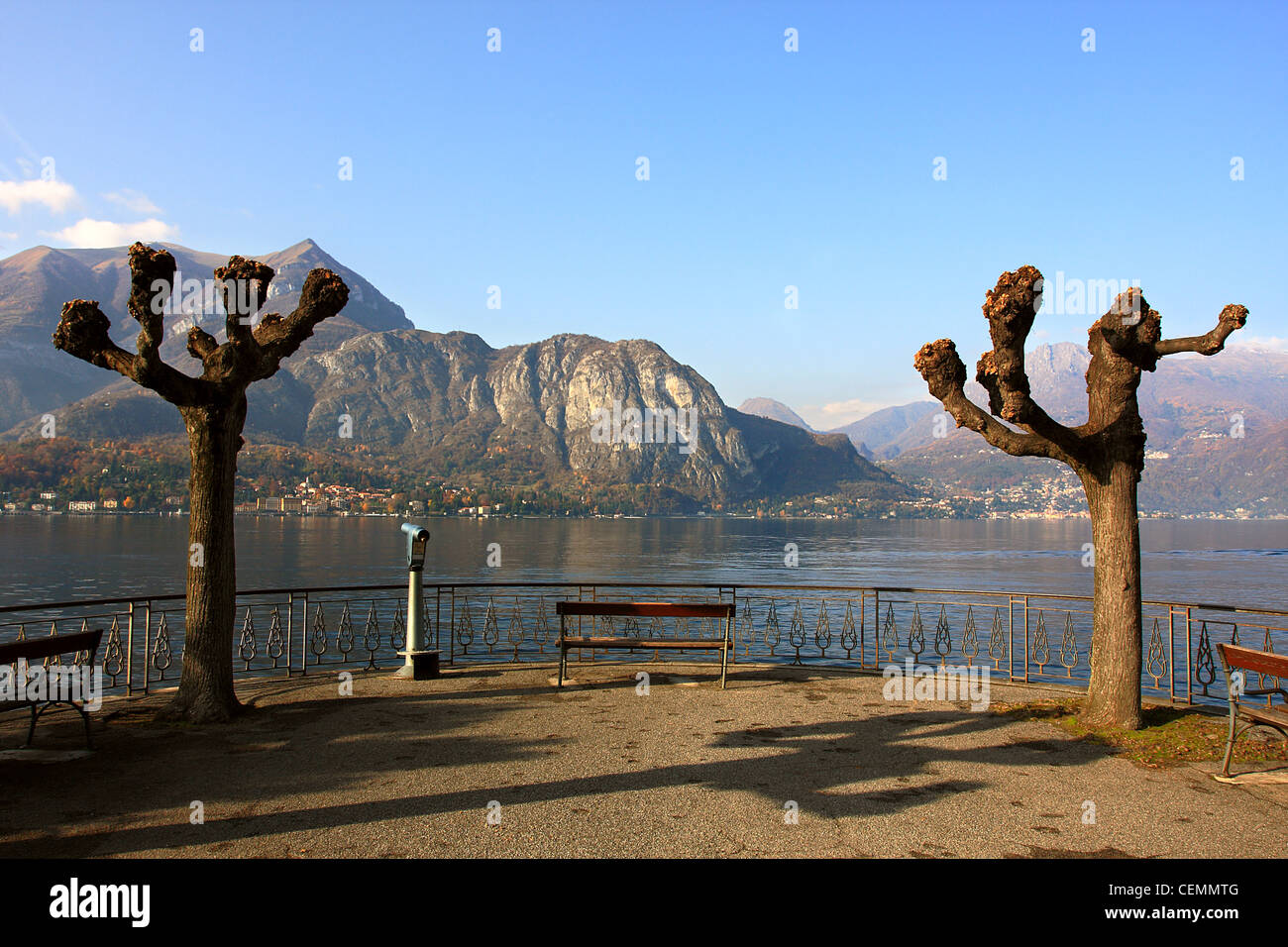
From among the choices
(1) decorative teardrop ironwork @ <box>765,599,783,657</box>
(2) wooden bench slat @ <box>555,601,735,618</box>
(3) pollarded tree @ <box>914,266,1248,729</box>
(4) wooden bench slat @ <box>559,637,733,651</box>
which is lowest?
(1) decorative teardrop ironwork @ <box>765,599,783,657</box>

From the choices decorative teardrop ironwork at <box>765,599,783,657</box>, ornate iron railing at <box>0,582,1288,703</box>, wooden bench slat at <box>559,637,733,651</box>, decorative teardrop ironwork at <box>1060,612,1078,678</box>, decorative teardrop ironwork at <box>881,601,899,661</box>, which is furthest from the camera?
ornate iron railing at <box>0,582,1288,703</box>

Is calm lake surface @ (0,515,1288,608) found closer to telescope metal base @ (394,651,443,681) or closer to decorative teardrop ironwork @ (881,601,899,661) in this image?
decorative teardrop ironwork @ (881,601,899,661)

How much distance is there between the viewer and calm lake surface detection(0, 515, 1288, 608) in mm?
57656

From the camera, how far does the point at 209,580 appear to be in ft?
29.7

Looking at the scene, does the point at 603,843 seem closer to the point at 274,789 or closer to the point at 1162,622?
the point at 274,789

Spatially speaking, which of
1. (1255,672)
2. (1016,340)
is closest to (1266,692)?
(1255,672)

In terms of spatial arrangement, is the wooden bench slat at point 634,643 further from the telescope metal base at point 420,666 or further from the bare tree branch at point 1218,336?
the bare tree branch at point 1218,336

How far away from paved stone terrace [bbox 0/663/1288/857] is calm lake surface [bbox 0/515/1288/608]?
151 feet

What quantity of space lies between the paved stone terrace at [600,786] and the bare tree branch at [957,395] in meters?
3.20

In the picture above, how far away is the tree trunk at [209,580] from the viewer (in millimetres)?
8961

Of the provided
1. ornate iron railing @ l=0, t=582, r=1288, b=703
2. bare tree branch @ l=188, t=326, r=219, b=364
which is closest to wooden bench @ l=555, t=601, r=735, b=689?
ornate iron railing @ l=0, t=582, r=1288, b=703

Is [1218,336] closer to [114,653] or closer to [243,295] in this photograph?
[243,295]

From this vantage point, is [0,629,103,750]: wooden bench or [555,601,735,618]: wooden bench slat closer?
[0,629,103,750]: wooden bench
